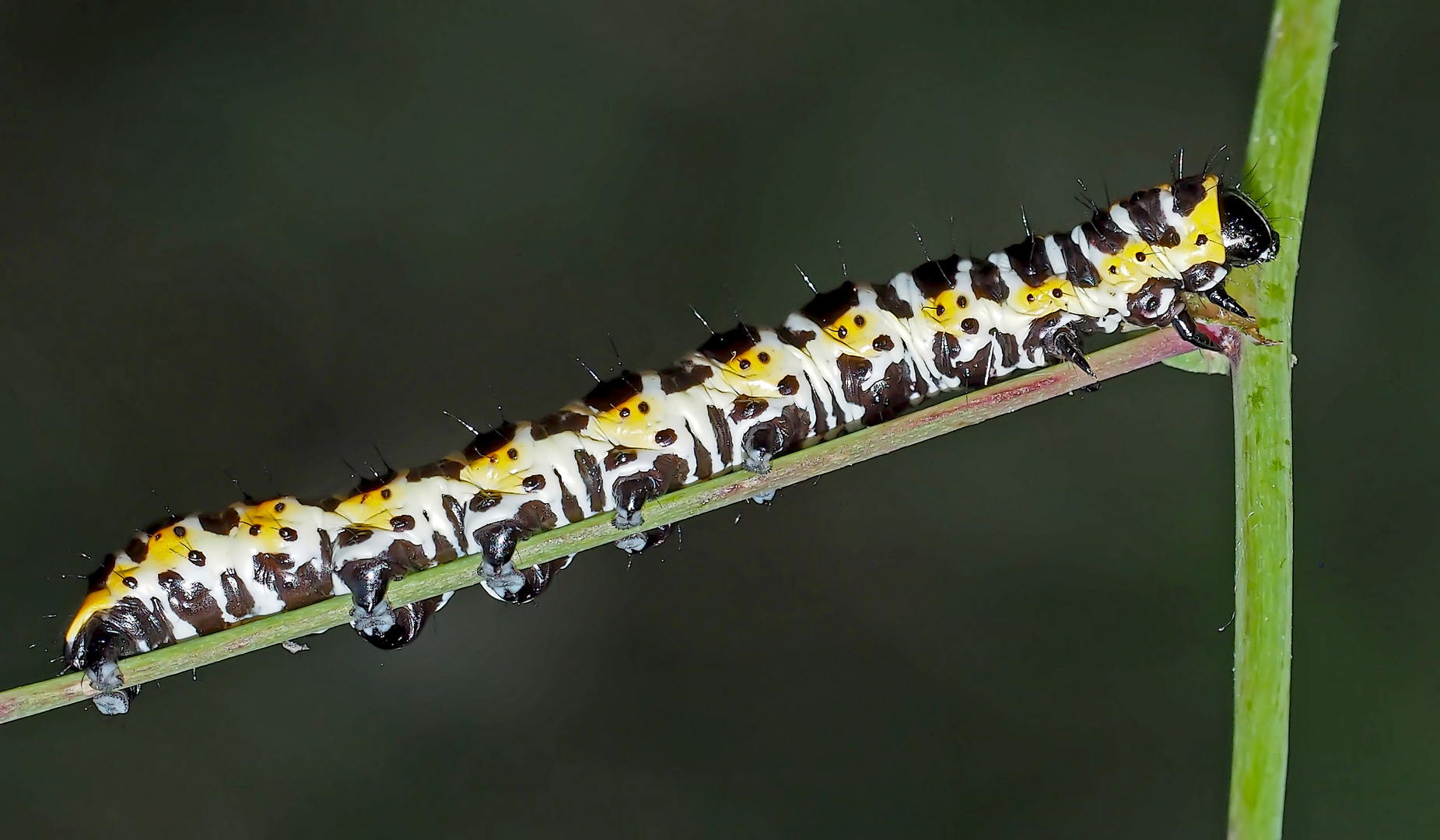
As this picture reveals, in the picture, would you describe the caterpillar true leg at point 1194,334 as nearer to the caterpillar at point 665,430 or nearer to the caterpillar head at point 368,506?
the caterpillar at point 665,430

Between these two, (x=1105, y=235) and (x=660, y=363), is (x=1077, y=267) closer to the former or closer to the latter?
(x=1105, y=235)

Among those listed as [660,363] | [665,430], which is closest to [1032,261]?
[665,430]

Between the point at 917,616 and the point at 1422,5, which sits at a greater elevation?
the point at 1422,5

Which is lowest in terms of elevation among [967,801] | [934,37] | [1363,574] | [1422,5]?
[967,801]

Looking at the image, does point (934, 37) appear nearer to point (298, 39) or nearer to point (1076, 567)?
point (1076, 567)

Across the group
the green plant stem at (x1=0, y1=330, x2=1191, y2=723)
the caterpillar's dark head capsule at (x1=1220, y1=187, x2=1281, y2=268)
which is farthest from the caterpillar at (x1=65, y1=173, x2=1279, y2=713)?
the green plant stem at (x1=0, y1=330, x2=1191, y2=723)

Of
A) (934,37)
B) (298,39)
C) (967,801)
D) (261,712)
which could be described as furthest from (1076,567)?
(298,39)

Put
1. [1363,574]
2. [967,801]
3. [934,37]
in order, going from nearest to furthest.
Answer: [1363,574] → [967,801] → [934,37]
